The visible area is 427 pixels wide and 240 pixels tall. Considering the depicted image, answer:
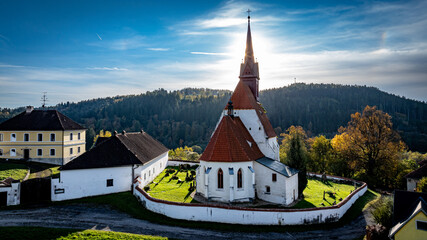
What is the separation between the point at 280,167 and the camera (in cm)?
2597

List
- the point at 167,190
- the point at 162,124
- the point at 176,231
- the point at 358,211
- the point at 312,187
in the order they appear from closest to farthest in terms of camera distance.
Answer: the point at 176,231 < the point at 358,211 < the point at 167,190 < the point at 312,187 < the point at 162,124

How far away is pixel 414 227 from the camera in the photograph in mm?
15875

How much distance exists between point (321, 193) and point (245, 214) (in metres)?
13.4

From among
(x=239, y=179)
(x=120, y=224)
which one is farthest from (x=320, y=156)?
(x=120, y=224)

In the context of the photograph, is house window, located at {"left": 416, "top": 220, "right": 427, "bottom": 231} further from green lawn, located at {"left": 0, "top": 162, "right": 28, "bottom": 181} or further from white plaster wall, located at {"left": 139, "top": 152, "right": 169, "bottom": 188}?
green lawn, located at {"left": 0, "top": 162, "right": 28, "bottom": 181}

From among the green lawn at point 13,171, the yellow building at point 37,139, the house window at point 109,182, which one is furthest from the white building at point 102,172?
the yellow building at point 37,139

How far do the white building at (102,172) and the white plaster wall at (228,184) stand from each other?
25.0 feet

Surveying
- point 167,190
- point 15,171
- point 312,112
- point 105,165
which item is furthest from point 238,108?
point 312,112

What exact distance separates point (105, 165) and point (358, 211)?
24.8 meters

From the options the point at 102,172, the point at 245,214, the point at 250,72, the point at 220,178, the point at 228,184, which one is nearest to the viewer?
the point at 245,214

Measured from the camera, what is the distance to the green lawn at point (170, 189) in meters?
24.5

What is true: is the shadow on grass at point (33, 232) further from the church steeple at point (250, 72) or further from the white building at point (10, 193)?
the church steeple at point (250, 72)

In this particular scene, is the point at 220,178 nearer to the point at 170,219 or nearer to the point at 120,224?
the point at 170,219

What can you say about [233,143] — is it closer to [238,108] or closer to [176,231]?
[238,108]
